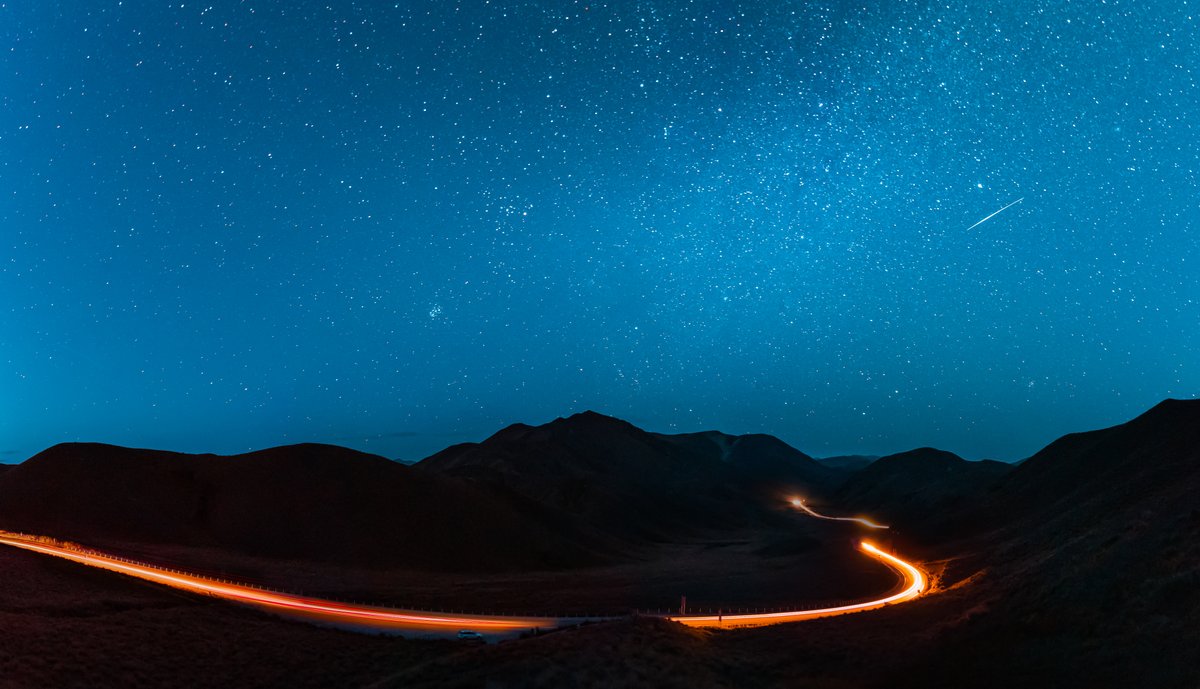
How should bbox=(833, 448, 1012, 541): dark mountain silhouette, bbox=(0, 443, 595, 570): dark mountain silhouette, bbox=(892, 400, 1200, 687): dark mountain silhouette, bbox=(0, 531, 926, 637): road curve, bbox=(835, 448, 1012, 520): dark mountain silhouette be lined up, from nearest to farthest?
bbox=(892, 400, 1200, 687): dark mountain silhouette
bbox=(0, 531, 926, 637): road curve
bbox=(0, 443, 595, 570): dark mountain silhouette
bbox=(833, 448, 1012, 541): dark mountain silhouette
bbox=(835, 448, 1012, 520): dark mountain silhouette

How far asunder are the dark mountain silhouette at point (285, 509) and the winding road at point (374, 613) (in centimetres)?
1961

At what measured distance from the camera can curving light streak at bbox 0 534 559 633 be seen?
36.2m

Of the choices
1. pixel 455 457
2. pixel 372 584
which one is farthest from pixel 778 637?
pixel 455 457

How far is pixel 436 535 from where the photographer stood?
78.6 m

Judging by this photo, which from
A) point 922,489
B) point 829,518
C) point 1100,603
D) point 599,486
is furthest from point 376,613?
point 922,489

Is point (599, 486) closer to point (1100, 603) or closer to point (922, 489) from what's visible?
point (922, 489)

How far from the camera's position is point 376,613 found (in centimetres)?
3959

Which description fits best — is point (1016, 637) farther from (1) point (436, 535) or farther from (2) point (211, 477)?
(2) point (211, 477)

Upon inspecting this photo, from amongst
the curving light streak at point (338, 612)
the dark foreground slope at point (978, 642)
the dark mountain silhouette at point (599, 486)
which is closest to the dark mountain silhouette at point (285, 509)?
the dark mountain silhouette at point (599, 486)

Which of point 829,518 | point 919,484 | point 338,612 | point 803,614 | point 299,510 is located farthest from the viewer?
point 919,484

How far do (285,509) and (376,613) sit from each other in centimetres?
4599

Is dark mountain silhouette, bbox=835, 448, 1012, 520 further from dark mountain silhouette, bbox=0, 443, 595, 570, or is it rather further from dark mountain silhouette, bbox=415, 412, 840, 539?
dark mountain silhouette, bbox=0, 443, 595, 570

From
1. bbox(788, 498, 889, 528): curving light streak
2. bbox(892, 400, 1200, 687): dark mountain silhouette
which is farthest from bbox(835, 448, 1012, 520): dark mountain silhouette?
bbox(892, 400, 1200, 687): dark mountain silhouette

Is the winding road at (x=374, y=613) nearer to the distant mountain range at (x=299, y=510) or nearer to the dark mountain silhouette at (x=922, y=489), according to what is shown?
the distant mountain range at (x=299, y=510)
